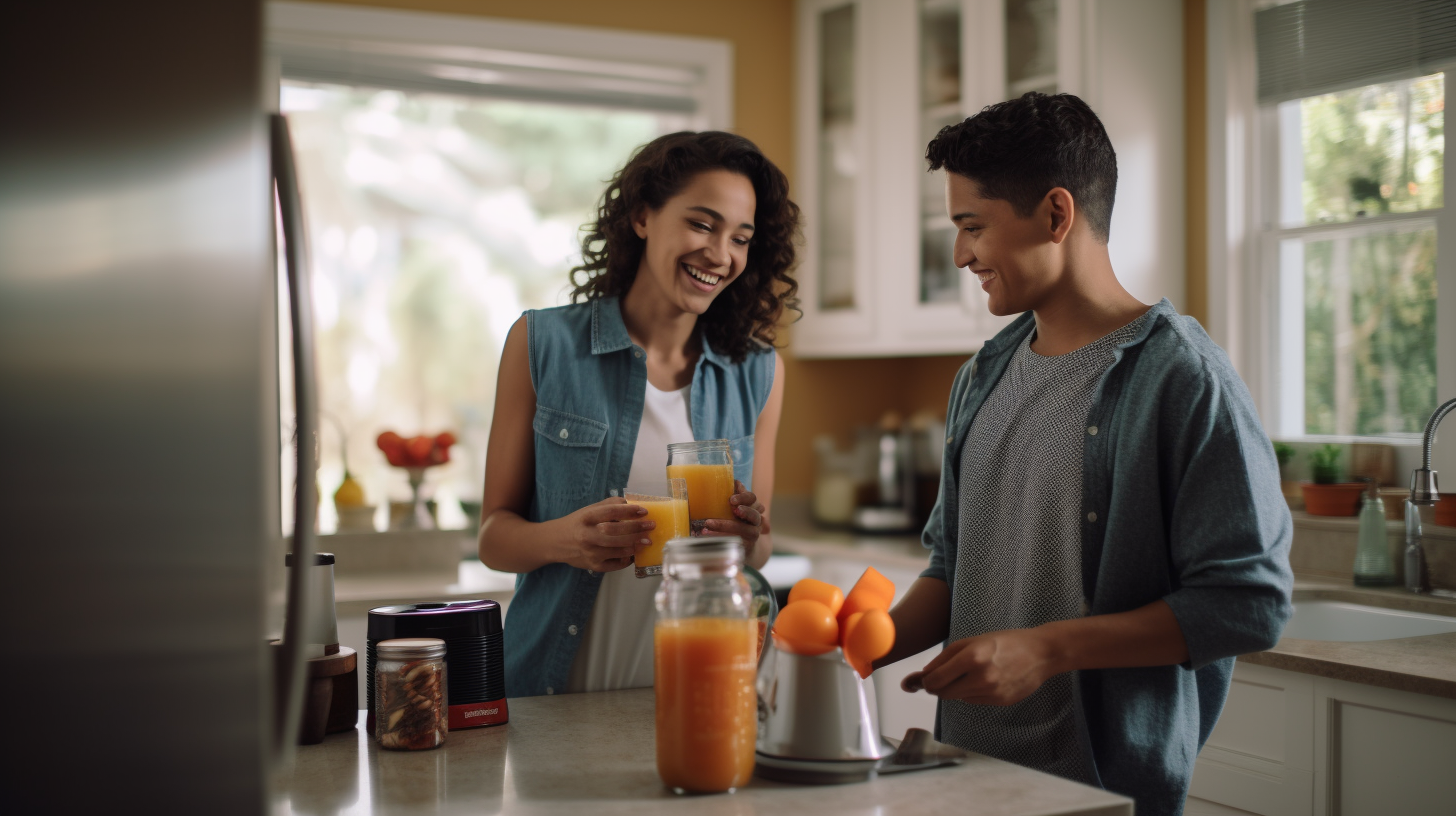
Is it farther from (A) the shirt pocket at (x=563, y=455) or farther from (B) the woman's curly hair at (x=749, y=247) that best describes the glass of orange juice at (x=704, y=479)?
(B) the woman's curly hair at (x=749, y=247)

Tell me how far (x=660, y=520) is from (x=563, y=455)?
A: 1.38 ft

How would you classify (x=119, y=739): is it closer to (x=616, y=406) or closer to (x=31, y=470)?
(x=31, y=470)

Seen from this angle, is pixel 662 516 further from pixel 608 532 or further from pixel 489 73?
pixel 489 73

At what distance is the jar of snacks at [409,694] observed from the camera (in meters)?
1.19

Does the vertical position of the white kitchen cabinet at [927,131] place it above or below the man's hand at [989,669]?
above

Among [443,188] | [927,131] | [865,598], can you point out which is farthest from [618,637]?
[443,188]

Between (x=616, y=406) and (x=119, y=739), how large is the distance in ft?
3.67

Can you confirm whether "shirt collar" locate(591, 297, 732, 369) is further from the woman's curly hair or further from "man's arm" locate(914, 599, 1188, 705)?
"man's arm" locate(914, 599, 1188, 705)

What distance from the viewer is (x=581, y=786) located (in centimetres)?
106

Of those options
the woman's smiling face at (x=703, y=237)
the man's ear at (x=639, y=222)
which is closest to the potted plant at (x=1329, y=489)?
the woman's smiling face at (x=703, y=237)

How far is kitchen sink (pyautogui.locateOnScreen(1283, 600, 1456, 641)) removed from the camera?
224 centimetres

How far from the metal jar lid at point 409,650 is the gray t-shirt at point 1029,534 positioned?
0.66m

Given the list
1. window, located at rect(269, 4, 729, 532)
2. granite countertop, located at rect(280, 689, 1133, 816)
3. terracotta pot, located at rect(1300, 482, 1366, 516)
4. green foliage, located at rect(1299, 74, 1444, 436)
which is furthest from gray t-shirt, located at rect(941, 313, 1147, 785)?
window, located at rect(269, 4, 729, 532)

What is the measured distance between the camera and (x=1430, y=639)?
202 cm
